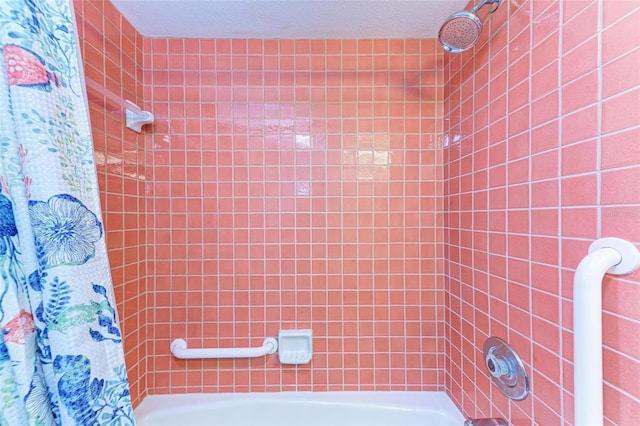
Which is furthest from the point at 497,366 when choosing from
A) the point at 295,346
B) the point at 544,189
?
the point at 295,346

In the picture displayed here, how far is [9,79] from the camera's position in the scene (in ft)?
1.73

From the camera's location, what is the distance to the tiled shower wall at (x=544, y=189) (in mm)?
516

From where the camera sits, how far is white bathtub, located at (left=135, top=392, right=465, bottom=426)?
44.7 inches

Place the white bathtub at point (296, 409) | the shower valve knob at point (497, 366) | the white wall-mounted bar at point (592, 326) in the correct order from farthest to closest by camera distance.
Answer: the white bathtub at point (296, 409) < the shower valve knob at point (497, 366) < the white wall-mounted bar at point (592, 326)

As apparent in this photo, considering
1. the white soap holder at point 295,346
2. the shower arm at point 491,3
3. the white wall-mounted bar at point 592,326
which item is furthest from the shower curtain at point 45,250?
the shower arm at point 491,3

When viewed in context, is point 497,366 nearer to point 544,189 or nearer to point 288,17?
point 544,189

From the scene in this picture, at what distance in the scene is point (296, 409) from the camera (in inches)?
46.3

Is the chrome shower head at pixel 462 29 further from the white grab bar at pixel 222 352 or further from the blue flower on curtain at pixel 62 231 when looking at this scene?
the white grab bar at pixel 222 352

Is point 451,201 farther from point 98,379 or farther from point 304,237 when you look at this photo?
point 98,379

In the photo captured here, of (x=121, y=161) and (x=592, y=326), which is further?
(x=121, y=161)

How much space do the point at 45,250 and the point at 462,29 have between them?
3.98 ft

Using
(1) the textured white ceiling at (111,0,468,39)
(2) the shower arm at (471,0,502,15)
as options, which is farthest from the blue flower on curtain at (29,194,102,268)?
(2) the shower arm at (471,0,502,15)

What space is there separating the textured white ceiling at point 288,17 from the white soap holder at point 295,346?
4.21ft

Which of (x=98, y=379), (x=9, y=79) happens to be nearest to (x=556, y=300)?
(x=98, y=379)
